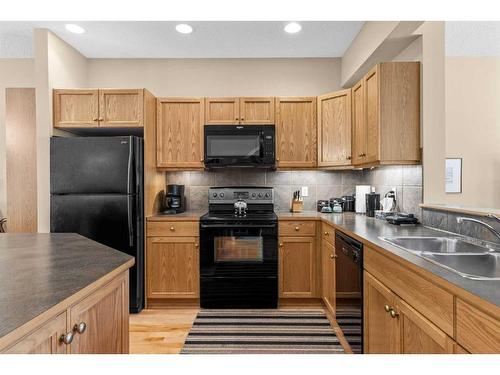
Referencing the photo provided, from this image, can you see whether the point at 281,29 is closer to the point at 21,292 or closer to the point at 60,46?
the point at 60,46

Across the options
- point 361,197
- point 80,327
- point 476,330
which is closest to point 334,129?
point 361,197

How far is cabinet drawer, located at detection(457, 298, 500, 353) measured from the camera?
2.72 feet

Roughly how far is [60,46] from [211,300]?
287cm

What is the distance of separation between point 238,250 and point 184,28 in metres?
2.11

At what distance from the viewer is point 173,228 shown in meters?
3.03

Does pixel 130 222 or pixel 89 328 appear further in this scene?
pixel 130 222

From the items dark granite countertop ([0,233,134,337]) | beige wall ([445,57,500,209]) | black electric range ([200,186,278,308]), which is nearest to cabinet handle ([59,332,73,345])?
dark granite countertop ([0,233,134,337])

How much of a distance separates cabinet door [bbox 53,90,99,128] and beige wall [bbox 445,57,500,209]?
380 cm

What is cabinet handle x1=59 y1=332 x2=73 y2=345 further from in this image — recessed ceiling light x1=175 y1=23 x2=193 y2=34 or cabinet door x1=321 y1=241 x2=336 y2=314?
recessed ceiling light x1=175 y1=23 x2=193 y2=34

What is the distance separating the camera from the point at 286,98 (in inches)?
132

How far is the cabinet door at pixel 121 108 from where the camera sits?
3.04 meters

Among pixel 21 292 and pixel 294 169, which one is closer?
pixel 21 292

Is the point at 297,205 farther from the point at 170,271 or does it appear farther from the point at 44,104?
the point at 44,104

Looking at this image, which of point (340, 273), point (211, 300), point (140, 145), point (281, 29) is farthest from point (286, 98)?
point (211, 300)
